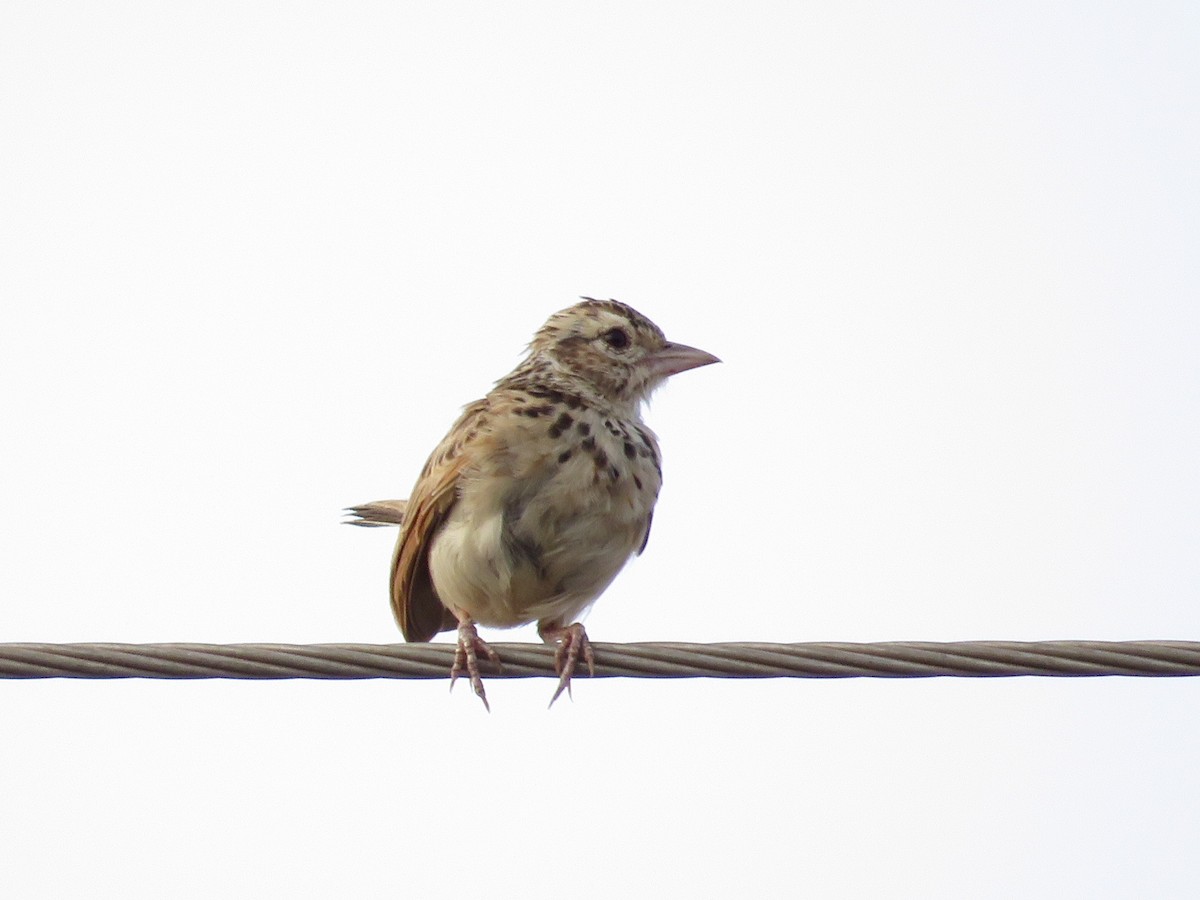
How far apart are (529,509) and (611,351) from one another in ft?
3.43

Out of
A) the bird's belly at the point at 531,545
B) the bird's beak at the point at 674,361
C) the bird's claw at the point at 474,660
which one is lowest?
the bird's claw at the point at 474,660

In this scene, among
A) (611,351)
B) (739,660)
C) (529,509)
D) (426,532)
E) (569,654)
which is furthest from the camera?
(611,351)

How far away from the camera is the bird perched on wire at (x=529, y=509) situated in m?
5.38

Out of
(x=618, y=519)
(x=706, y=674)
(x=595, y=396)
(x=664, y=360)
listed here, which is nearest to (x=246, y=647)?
(x=706, y=674)

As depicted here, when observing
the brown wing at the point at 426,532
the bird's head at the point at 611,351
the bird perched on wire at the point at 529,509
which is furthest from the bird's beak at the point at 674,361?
the brown wing at the point at 426,532

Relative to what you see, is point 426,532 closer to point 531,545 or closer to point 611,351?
point 531,545

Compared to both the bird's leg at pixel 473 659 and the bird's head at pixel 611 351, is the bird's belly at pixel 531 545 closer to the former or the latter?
the bird's leg at pixel 473 659

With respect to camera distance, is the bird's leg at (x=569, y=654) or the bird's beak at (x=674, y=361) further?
the bird's beak at (x=674, y=361)

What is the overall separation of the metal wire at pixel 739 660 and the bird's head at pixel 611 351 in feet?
7.17

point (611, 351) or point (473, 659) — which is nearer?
point (473, 659)

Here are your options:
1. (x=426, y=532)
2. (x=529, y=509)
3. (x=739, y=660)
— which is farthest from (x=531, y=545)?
(x=739, y=660)

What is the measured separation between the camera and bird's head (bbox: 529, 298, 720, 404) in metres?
6.09

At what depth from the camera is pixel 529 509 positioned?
17.6 ft

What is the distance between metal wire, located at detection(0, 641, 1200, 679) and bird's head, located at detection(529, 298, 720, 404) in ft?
7.17
